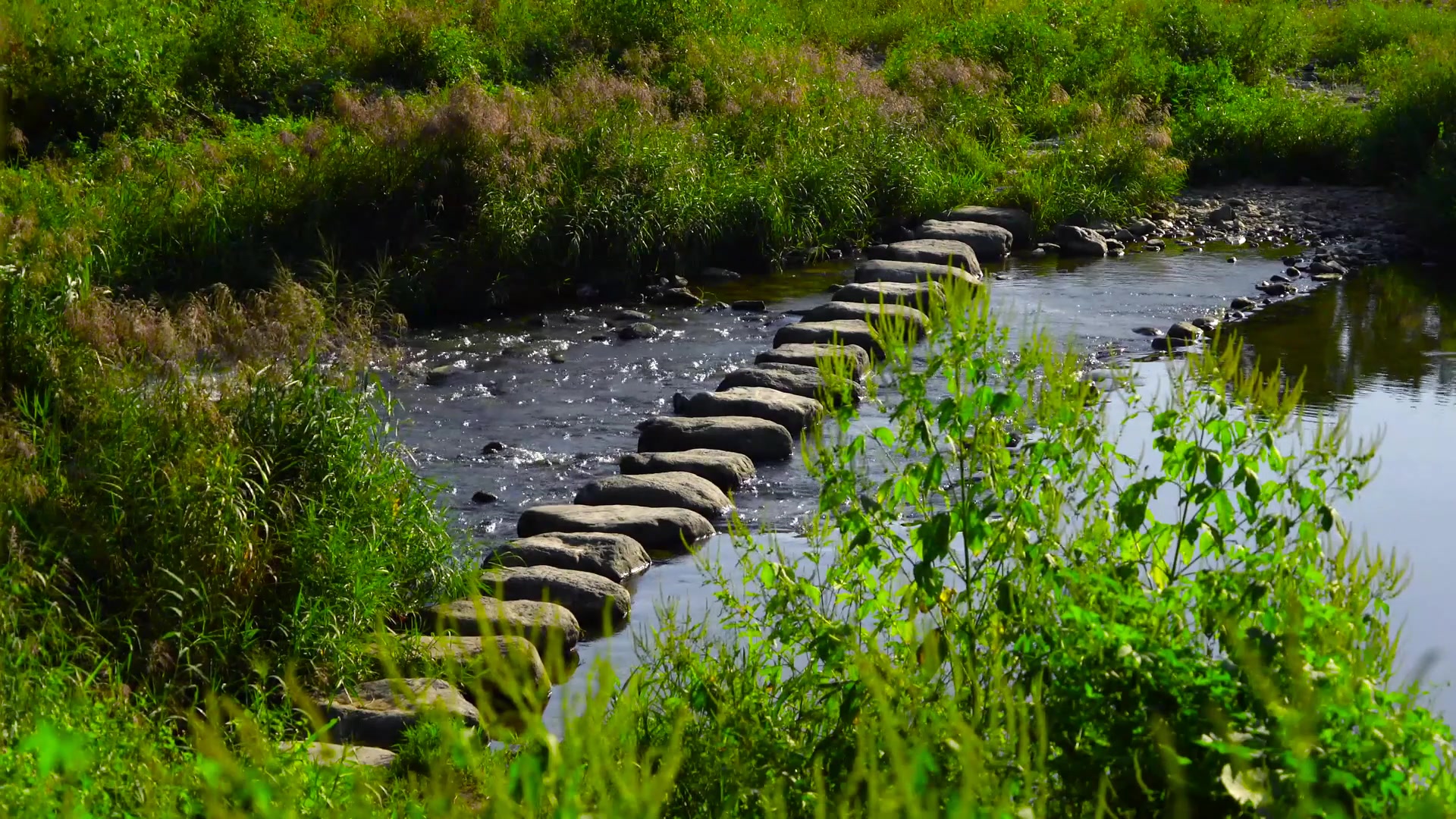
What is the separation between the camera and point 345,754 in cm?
367

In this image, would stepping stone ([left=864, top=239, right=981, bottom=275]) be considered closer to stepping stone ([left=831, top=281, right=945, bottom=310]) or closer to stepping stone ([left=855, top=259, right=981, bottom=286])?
stepping stone ([left=855, top=259, right=981, bottom=286])

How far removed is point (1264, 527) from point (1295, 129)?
12.3m

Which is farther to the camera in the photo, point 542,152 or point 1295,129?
point 1295,129

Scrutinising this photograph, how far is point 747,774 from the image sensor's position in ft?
10.1

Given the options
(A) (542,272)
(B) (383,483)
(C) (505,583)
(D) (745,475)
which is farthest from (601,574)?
(A) (542,272)

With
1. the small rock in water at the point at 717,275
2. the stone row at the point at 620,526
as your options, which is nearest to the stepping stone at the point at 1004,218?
the small rock in water at the point at 717,275

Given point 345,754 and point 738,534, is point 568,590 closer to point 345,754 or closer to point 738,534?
point 738,534

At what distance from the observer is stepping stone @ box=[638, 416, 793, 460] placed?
7.31 metres

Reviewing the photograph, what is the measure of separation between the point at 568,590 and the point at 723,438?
6.59 ft

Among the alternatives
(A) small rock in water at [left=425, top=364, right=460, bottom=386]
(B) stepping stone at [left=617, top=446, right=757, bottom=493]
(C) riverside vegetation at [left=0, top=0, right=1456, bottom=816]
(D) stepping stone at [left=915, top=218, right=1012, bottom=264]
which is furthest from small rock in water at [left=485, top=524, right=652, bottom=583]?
(D) stepping stone at [left=915, top=218, right=1012, bottom=264]

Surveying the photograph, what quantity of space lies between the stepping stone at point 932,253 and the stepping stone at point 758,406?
10.1 feet

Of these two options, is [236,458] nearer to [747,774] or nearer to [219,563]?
[219,563]

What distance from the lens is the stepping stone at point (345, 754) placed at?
3.83 metres

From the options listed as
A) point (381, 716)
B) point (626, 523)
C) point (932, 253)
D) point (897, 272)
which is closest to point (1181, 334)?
point (897, 272)
